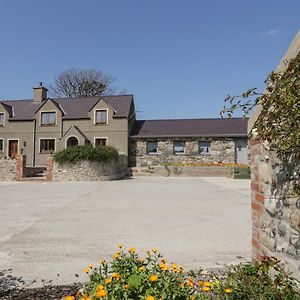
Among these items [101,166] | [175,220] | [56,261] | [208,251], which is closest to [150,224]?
[175,220]

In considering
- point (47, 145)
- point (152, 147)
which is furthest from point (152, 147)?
point (47, 145)

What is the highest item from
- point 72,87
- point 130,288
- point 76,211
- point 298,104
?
point 72,87

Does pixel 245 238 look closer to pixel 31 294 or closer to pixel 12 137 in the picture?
pixel 31 294

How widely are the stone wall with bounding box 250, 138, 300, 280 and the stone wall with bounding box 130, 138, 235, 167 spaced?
77.9ft

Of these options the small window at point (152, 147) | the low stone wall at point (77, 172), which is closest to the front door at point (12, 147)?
the low stone wall at point (77, 172)

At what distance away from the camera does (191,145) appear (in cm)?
2711

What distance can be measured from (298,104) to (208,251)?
314 cm

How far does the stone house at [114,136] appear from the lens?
26.8 metres

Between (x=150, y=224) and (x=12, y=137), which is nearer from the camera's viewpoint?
(x=150, y=224)

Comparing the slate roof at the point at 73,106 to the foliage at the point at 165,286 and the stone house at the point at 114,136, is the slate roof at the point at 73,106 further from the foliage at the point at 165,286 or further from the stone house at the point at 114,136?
the foliage at the point at 165,286

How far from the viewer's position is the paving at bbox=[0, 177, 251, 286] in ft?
13.1

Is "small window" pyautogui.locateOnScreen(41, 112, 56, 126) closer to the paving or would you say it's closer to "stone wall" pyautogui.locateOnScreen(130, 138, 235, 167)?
"stone wall" pyautogui.locateOnScreen(130, 138, 235, 167)

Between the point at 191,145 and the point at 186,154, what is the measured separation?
1.10 metres

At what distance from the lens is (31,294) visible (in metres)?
2.92
